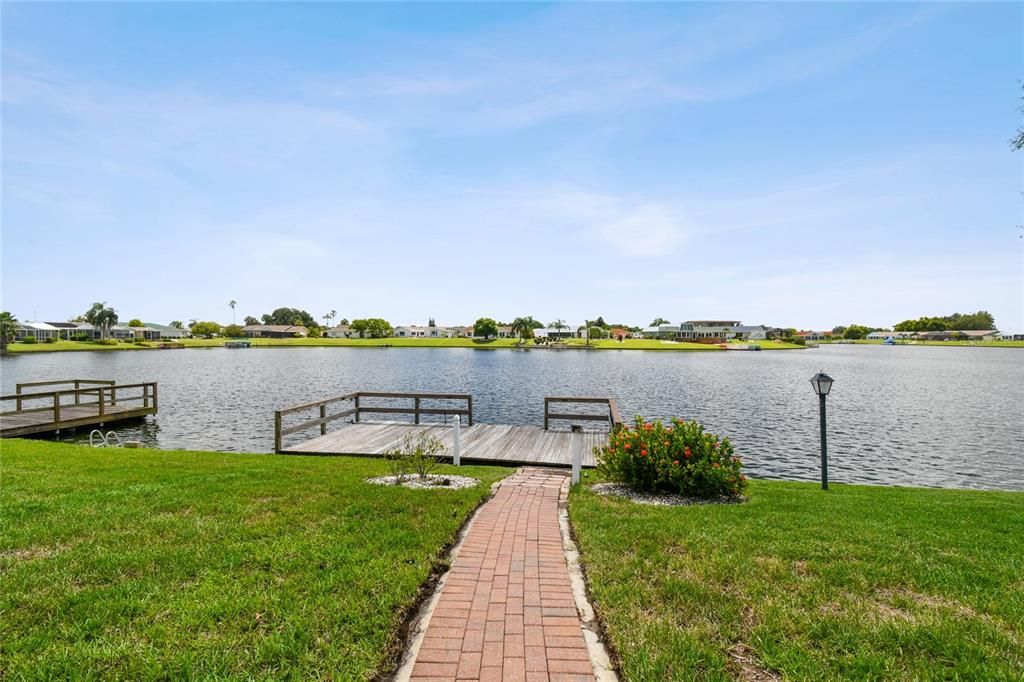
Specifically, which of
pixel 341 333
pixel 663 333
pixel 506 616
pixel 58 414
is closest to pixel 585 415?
pixel 506 616

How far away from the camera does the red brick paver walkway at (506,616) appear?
3365mm

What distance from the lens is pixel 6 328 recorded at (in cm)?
10238

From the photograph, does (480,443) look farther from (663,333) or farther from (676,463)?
(663,333)

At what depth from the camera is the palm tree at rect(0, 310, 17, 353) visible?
99.3 metres

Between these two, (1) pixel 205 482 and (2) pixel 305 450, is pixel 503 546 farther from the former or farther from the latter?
(2) pixel 305 450

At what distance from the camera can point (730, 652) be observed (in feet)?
11.7

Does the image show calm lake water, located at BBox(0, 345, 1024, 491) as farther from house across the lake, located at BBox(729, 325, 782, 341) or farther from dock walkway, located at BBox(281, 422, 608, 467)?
house across the lake, located at BBox(729, 325, 782, 341)

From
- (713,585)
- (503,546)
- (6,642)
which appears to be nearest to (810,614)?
(713,585)

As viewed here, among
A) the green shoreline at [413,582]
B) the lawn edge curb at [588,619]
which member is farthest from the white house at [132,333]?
the lawn edge curb at [588,619]

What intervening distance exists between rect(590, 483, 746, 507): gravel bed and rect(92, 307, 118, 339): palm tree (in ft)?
549

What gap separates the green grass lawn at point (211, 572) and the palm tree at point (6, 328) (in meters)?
125

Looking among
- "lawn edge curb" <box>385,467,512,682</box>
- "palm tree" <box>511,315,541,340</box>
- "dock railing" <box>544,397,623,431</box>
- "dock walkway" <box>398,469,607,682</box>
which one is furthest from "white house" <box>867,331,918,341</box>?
"lawn edge curb" <box>385,467,512,682</box>

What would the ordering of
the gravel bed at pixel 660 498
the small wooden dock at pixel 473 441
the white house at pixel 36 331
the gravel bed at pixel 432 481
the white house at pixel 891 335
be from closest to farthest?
1. the gravel bed at pixel 660 498
2. the gravel bed at pixel 432 481
3. the small wooden dock at pixel 473 441
4. the white house at pixel 36 331
5. the white house at pixel 891 335

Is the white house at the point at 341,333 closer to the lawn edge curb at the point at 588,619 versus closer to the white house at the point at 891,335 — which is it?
Result: the lawn edge curb at the point at 588,619
